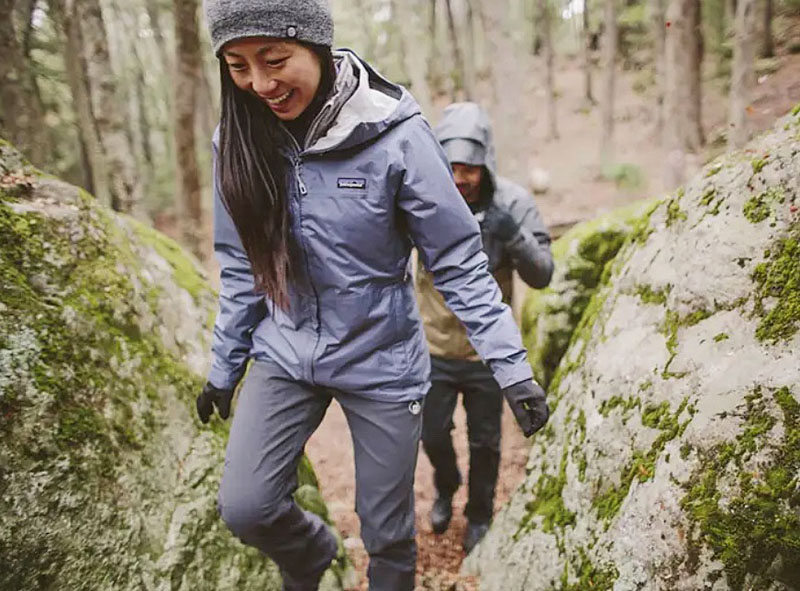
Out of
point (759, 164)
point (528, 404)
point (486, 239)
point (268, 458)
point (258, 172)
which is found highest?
point (258, 172)

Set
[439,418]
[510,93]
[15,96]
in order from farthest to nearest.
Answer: [510,93]
[15,96]
[439,418]

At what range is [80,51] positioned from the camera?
10273mm

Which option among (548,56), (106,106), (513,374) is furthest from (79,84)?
(548,56)

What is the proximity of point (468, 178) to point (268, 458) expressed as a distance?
1.95 meters

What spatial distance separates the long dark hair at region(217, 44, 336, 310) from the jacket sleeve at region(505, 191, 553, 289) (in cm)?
163

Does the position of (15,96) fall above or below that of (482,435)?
above

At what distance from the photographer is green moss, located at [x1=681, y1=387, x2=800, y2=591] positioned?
1894 mm

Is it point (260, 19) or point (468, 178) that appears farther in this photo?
point (468, 178)

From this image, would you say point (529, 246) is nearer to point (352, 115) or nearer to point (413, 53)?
point (352, 115)

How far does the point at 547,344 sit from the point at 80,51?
9.50 metres

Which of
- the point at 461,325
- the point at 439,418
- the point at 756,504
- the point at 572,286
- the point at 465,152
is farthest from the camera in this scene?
the point at 572,286

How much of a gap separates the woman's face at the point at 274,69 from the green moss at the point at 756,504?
6.50ft

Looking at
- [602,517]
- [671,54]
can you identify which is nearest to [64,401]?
[602,517]

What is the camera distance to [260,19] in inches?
84.3
